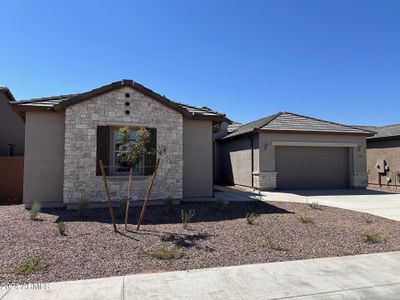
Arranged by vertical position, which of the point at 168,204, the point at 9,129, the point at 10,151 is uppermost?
the point at 9,129

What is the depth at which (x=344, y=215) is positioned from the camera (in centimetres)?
1019

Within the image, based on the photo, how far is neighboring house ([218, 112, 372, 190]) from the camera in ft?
56.4

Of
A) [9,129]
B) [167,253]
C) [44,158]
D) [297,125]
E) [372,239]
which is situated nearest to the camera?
[167,253]

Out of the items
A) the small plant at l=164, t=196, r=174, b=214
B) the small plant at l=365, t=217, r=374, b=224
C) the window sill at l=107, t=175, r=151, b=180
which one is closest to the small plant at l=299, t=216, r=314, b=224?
the small plant at l=365, t=217, r=374, b=224

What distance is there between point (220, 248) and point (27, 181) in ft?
24.7

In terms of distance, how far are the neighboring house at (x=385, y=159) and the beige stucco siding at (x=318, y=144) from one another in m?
3.51

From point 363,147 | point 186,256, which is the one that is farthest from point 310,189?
point 186,256

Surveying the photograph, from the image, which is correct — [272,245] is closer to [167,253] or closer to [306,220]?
[167,253]

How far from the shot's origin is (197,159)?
12578 millimetres

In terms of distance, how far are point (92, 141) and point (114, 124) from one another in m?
0.93

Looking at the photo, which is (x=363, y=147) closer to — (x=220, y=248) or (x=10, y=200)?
(x=220, y=248)

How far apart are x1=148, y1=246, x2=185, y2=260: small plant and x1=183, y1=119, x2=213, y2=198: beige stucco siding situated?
5.99 metres

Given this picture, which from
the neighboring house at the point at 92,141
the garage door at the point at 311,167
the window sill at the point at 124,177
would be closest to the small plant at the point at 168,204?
the neighboring house at the point at 92,141

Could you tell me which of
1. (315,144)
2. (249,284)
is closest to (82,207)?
(249,284)
